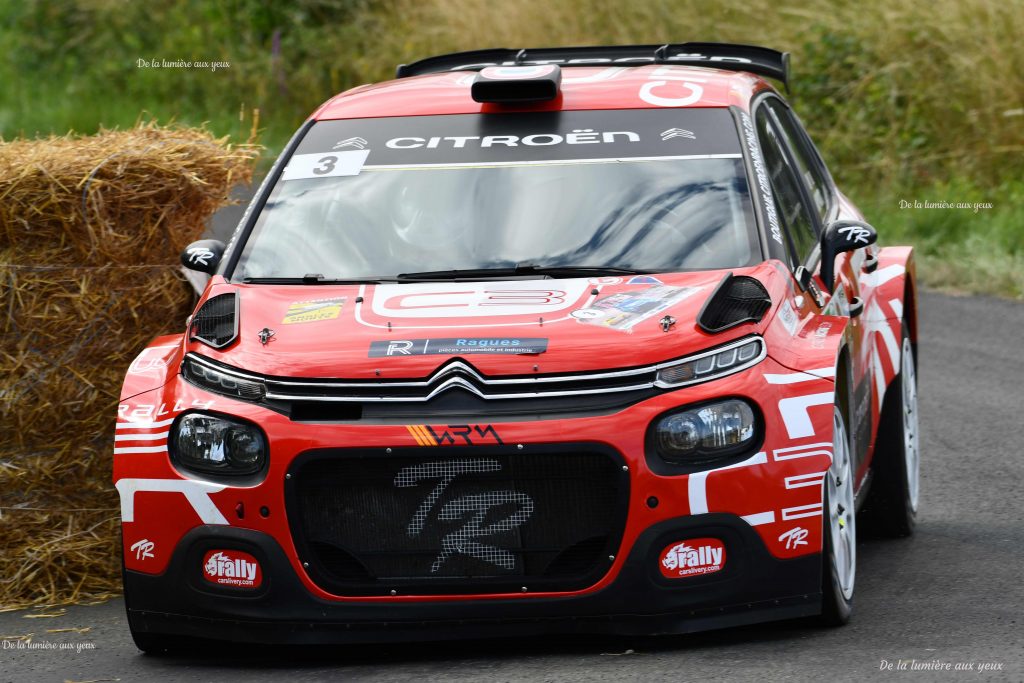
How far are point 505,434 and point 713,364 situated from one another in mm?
623

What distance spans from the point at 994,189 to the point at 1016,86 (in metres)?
1.06

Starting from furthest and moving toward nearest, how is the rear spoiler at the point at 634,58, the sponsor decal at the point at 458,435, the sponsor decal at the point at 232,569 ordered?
1. the rear spoiler at the point at 634,58
2. the sponsor decal at the point at 232,569
3. the sponsor decal at the point at 458,435

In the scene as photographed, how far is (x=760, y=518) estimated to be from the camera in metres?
4.86

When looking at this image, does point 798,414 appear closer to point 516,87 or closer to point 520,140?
point 520,140

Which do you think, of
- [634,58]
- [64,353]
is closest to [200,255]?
[64,353]

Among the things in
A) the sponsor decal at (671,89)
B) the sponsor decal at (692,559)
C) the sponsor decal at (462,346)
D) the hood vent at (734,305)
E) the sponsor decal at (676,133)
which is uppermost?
the sponsor decal at (671,89)

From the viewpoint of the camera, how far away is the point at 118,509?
252 inches

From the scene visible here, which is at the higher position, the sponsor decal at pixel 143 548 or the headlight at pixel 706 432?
the headlight at pixel 706 432

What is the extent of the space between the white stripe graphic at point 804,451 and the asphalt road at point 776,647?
554mm

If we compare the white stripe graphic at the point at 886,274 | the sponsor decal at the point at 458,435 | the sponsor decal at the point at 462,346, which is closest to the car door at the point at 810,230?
the white stripe graphic at the point at 886,274

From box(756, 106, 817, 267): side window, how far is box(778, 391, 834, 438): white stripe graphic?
825 mm

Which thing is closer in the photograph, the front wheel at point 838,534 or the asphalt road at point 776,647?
the asphalt road at point 776,647

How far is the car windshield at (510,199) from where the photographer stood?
224 inches

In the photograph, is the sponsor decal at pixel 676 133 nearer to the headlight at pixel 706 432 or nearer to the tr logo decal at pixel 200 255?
the headlight at pixel 706 432
